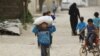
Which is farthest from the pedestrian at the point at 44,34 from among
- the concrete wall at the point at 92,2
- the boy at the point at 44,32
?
the concrete wall at the point at 92,2

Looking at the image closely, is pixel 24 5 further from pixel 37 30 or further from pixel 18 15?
pixel 37 30

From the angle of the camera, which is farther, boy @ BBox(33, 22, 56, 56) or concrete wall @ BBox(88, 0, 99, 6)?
concrete wall @ BBox(88, 0, 99, 6)

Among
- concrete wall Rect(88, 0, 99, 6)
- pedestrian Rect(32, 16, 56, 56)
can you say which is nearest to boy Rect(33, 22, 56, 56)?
pedestrian Rect(32, 16, 56, 56)

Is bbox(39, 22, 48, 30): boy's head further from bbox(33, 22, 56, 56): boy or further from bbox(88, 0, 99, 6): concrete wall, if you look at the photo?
bbox(88, 0, 99, 6): concrete wall

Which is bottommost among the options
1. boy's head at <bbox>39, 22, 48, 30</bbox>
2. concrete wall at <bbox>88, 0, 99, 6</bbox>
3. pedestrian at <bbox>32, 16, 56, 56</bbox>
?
concrete wall at <bbox>88, 0, 99, 6</bbox>

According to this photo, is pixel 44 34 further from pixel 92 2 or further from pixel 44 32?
pixel 92 2

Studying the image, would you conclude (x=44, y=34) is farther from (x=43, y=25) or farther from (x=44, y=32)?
(x=43, y=25)

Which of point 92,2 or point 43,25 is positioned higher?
point 43,25

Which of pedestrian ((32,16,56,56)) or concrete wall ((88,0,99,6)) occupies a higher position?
pedestrian ((32,16,56,56))

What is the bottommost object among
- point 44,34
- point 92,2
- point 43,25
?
point 92,2

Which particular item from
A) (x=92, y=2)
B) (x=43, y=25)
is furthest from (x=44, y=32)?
(x=92, y=2)

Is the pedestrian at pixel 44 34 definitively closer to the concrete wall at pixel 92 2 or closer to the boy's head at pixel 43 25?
the boy's head at pixel 43 25

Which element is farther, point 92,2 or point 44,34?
point 92,2

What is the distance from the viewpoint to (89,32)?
43.7ft
